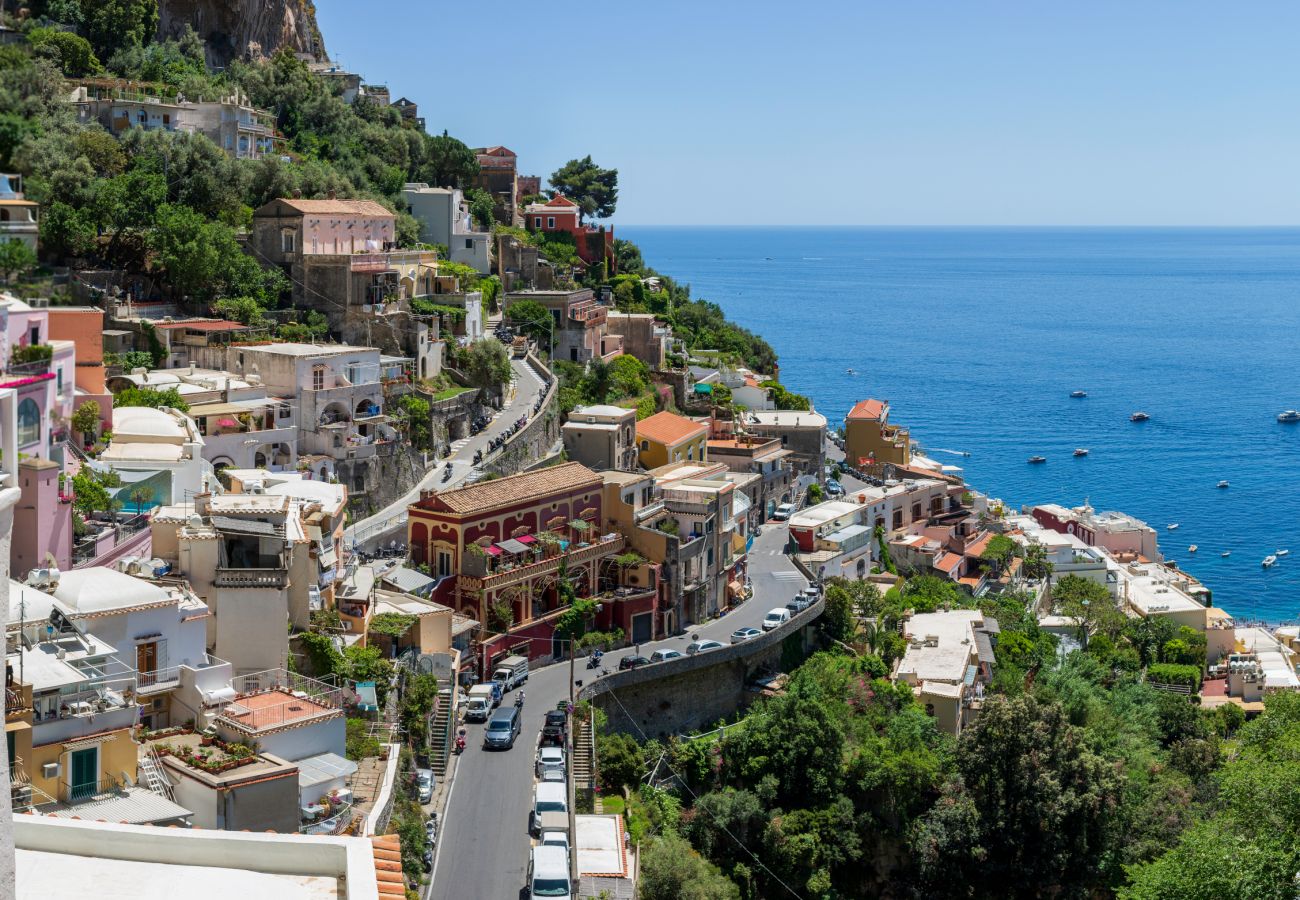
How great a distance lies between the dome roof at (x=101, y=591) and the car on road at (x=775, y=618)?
18.6 meters

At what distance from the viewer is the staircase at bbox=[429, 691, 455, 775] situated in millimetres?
27375

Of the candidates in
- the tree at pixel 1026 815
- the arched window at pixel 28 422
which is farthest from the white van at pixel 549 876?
the arched window at pixel 28 422

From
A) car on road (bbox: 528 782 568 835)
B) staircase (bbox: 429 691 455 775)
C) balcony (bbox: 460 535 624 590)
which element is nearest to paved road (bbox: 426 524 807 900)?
car on road (bbox: 528 782 568 835)

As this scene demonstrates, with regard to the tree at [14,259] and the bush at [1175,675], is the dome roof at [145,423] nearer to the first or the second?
the tree at [14,259]

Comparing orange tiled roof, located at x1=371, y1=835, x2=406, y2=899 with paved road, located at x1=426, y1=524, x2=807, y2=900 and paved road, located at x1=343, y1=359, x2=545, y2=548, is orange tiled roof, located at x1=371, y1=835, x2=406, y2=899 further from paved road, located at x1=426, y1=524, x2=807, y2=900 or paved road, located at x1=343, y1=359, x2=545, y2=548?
paved road, located at x1=343, y1=359, x2=545, y2=548

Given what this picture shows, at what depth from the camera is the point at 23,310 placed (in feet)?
95.6

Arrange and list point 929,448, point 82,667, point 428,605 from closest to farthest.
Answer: point 82,667
point 428,605
point 929,448

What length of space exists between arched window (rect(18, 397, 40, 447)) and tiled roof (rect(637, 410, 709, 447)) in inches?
886

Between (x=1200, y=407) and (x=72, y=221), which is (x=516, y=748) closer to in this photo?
(x=72, y=221)

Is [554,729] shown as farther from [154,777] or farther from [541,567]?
[154,777]

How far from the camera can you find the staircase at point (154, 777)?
19.3 meters

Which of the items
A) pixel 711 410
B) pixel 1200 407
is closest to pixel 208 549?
pixel 711 410

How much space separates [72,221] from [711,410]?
23355 mm

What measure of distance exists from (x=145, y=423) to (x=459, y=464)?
465 inches
